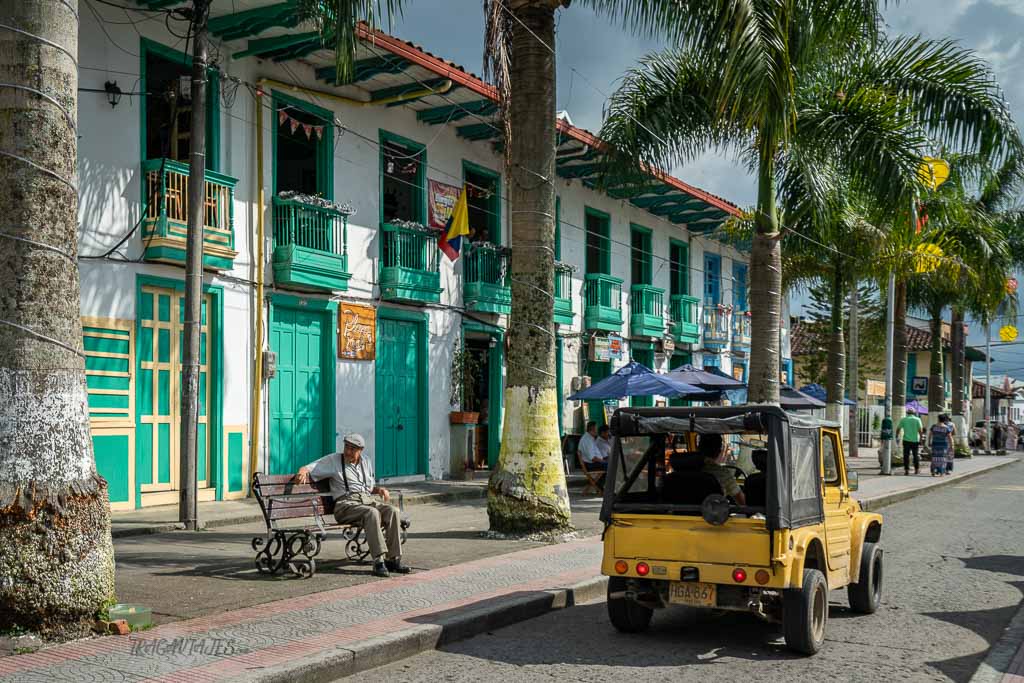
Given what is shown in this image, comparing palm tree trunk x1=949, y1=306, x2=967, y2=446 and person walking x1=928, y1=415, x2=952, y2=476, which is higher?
palm tree trunk x1=949, y1=306, x2=967, y2=446

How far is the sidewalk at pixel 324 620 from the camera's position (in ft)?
19.0

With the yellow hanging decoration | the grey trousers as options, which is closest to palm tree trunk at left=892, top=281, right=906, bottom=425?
the yellow hanging decoration

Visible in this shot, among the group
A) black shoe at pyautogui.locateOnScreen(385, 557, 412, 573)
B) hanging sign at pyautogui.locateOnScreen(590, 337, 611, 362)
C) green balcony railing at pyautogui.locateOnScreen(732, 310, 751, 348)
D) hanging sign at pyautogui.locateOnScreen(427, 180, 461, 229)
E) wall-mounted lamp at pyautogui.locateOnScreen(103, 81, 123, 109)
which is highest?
wall-mounted lamp at pyautogui.locateOnScreen(103, 81, 123, 109)

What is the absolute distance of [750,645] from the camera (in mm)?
7082

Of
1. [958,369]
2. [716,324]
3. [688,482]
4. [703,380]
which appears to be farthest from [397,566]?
[958,369]

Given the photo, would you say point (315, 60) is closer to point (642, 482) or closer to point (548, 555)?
point (548, 555)

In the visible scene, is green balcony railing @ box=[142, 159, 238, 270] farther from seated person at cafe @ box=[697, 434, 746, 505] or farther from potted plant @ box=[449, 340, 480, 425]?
seated person at cafe @ box=[697, 434, 746, 505]

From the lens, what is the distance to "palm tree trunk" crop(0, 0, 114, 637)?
6219 millimetres

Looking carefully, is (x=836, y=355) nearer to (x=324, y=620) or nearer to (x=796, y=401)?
(x=796, y=401)

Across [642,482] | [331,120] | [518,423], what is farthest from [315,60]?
[642,482]

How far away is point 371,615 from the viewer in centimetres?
740

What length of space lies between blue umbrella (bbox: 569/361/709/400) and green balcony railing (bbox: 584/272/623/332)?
4.70m

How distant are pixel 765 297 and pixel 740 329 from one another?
18.0 meters

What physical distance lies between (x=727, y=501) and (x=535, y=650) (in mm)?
1641
